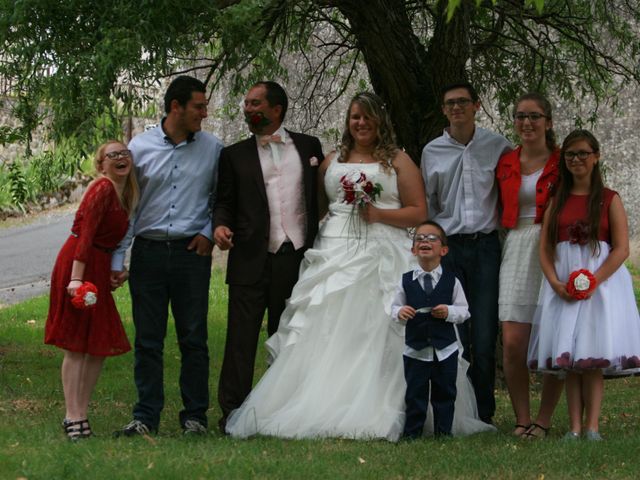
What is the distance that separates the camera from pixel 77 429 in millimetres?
7277

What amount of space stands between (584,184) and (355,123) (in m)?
1.47

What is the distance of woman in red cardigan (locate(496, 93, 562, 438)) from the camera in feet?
24.4

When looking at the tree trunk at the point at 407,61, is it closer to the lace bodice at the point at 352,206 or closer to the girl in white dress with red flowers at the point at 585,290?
the lace bodice at the point at 352,206

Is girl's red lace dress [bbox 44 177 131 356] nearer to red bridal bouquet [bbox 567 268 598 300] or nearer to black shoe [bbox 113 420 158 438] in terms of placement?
black shoe [bbox 113 420 158 438]

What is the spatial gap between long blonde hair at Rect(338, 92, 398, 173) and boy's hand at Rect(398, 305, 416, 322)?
995 millimetres

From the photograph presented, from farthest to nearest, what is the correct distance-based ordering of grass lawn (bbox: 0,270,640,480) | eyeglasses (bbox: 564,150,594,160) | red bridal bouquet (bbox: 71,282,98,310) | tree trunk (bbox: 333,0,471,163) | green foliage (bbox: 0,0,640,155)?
1. tree trunk (bbox: 333,0,471,163)
2. green foliage (bbox: 0,0,640,155)
3. eyeglasses (bbox: 564,150,594,160)
4. red bridal bouquet (bbox: 71,282,98,310)
5. grass lawn (bbox: 0,270,640,480)

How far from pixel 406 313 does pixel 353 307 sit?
0.60 meters

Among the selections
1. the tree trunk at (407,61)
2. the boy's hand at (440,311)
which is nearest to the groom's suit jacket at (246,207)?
the boy's hand at (440,311)

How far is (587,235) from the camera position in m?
7.18

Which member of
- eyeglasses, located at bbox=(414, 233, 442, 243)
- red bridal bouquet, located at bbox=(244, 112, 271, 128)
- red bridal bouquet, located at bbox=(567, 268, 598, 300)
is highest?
red bridal bouquet, located at bbox=(244, 112, 271, 128)

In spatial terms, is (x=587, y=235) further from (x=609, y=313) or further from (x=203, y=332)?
(x=203, y=332)

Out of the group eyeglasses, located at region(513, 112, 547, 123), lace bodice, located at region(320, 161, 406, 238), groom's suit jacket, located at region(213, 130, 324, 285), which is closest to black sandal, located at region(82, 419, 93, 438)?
groom's suit jacket, located at region(213, 130, 324, 285)

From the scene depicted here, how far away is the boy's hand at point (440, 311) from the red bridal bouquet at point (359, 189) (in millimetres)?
897

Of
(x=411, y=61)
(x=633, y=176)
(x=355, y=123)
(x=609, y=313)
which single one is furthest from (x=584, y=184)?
(x=633, y=176)
